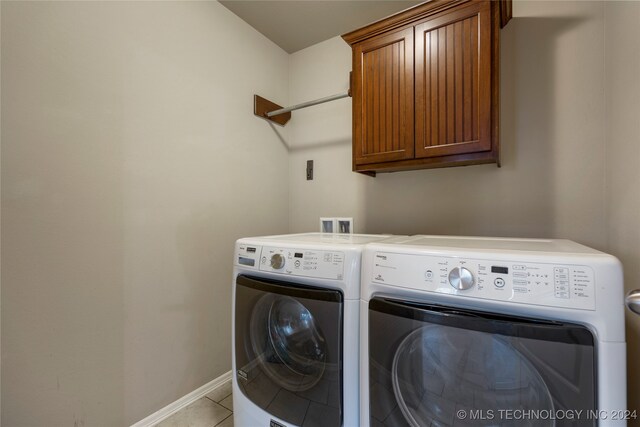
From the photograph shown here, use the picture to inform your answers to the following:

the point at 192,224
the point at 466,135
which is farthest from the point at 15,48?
the point at 466,135

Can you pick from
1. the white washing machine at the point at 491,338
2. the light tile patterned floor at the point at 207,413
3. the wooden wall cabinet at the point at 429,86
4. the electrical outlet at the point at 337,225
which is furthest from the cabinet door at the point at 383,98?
the light tile patterned floor at the point at 207,413

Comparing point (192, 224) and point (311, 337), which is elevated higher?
point (192, 224)

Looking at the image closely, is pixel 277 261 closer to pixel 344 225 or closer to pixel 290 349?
pixel 290 349

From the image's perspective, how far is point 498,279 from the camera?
73cm

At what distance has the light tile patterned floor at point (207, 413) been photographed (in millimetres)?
1438

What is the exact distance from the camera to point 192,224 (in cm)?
162

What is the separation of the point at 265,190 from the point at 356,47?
1.16 meters

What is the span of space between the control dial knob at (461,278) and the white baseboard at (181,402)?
1650 millimetres

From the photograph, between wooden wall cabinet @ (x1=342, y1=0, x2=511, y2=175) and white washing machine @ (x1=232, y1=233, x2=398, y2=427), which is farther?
wooden wall cabinet @ (x1=342, y1=0, x2=511, y2=175)

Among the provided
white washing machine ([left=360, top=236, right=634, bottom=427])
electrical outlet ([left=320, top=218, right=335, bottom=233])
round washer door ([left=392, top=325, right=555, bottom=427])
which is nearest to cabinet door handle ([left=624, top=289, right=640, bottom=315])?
white washing machine ([left=360, top=236, right=634, bottom=427])

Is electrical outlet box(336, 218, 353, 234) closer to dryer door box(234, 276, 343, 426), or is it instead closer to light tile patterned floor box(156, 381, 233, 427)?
dryer door box(234, 276, 343, 426)

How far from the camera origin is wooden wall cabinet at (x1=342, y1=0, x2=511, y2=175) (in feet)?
4.09

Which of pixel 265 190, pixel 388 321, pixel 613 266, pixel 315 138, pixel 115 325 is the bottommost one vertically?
pixel 115 325

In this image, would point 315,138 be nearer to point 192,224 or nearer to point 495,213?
point 192,224
